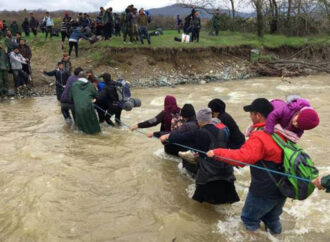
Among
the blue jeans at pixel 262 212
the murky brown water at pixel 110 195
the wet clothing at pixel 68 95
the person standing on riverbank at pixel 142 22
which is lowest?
the murky brown water at pixel 110 195

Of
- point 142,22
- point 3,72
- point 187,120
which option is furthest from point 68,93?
point 142,22

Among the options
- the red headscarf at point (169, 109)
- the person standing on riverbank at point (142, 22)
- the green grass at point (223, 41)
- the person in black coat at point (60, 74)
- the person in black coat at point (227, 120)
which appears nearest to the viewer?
the person in black coat at point (227, 120)

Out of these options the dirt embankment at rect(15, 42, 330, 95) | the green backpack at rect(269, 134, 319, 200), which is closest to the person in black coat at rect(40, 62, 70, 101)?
the dirt embankment at rect(15, 42, 330, 95)

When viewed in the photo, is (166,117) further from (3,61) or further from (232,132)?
(3,61)

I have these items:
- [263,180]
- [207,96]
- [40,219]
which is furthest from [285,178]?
[207,96]

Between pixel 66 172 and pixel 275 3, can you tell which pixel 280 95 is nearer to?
pixel 66 172

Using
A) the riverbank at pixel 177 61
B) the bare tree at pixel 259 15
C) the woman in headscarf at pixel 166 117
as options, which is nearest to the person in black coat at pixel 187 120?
the woman in headscarf at pixel 166 117

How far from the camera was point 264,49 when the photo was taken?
2069 centimetres

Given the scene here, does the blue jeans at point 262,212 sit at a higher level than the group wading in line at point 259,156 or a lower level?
lower

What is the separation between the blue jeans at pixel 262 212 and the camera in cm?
375

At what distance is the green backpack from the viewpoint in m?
3.42

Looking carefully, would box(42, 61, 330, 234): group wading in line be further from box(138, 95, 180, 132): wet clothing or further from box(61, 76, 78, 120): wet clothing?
box(61, 76, 78, 120): wet clothing

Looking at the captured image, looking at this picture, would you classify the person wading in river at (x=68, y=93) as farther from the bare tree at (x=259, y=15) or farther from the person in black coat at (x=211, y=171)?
the bare tree at (x=259, y=15)

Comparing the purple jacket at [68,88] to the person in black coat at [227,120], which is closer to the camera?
the person in black coat at [227,120]
